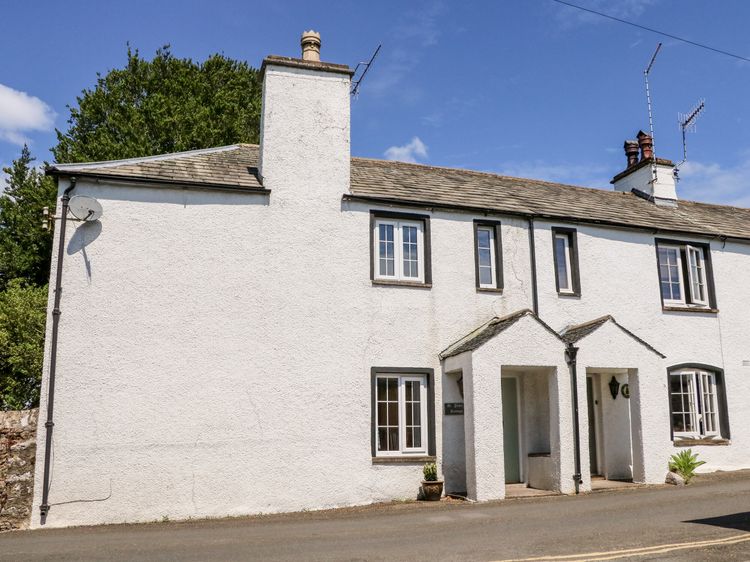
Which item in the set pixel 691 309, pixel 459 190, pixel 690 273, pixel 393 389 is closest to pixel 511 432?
pixel 393 389

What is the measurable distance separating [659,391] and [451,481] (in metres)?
4.95

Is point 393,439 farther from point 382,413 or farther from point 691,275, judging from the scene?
point 691,275

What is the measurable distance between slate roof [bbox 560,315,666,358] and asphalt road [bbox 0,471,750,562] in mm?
3258

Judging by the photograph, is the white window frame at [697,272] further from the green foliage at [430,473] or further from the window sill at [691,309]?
the green foliage at [430,473]

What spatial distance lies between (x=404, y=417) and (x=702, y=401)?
318 inches

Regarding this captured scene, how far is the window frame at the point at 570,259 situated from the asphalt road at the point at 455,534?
498cm

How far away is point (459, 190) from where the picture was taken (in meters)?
15.9

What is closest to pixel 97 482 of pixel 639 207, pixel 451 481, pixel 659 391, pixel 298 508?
pixel 298 508

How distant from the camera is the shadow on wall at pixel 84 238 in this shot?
40.0 ft

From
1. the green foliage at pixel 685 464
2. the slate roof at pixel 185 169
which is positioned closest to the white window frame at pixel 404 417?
the slate roof at pixel 185 169

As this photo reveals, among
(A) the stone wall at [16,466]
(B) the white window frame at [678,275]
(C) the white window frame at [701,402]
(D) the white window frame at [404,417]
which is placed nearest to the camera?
(A) the stone wall at [16,466]

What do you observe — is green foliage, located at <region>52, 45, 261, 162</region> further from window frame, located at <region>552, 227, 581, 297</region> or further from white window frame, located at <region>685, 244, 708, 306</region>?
white window frame, located at <region>685, 244, 708, 306</region>

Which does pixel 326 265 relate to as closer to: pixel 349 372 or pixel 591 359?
pixel 349 372

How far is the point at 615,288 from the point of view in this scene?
52.5 ft
